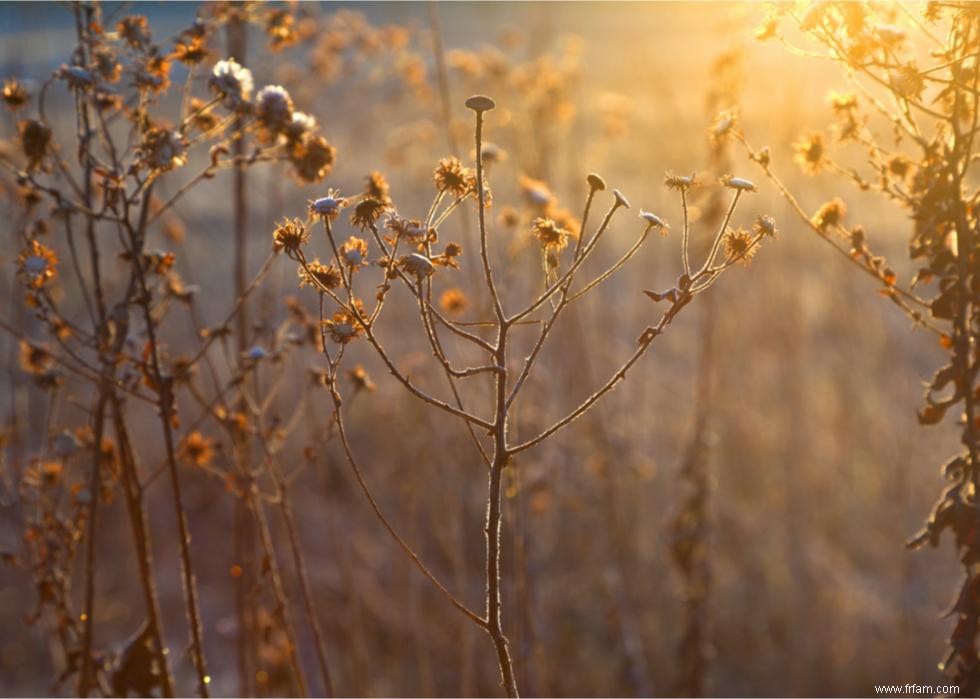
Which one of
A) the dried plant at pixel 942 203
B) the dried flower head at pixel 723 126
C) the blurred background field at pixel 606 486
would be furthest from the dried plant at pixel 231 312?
the blurred background field at pixel 606 486

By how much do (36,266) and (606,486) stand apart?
2.51 m

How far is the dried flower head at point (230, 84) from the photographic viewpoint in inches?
77.0

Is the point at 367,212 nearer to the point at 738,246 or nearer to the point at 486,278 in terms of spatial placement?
the point at 486,278

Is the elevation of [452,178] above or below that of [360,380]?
above

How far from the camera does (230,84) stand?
1.96 m

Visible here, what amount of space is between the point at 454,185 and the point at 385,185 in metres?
0.28

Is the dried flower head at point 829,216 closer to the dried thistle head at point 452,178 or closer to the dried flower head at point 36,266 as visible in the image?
the dried thistle head at point 452,178

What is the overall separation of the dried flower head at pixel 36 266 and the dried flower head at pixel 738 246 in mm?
1349

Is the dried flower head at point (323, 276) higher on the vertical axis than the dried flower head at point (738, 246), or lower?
lower

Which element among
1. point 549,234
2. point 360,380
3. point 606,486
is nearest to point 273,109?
point 360,380

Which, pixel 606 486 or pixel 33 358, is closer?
pixel 33 358

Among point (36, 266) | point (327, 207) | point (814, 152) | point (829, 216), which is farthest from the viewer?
point (814, 152)

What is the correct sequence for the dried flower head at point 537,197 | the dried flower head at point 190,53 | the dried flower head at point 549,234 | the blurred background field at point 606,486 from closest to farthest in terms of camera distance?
the dried flower head at point 549,234 → the dried flower head at point 190,53 → the dried flower head at point 537,197 → the blurred background field at point 606,486

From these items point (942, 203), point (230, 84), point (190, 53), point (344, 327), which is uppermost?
point (190, 53)
